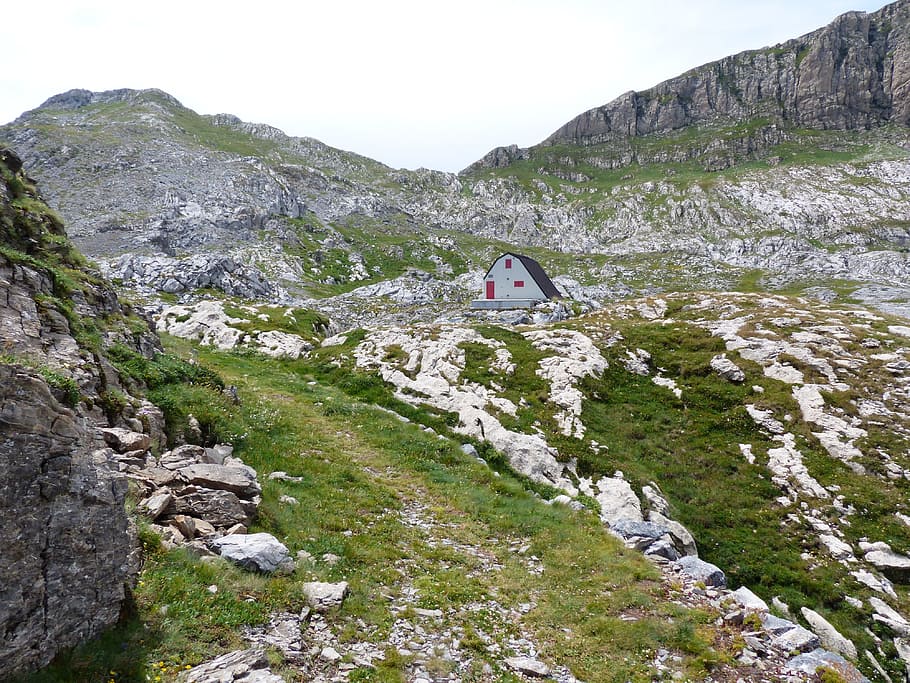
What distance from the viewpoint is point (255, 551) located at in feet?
32.2

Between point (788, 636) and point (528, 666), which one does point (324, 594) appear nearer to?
point (528, 666)

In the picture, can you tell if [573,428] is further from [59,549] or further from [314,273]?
[314,273]

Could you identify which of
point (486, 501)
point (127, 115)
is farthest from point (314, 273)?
point (127, 115)

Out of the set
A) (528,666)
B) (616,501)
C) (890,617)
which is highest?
(528,666)

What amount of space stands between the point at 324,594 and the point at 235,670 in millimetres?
2676

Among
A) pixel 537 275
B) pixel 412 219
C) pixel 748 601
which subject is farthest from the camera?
pixel 412 219

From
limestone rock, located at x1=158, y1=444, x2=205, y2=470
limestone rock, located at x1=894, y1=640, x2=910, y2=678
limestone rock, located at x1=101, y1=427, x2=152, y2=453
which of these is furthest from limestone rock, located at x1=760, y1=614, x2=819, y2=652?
limestone rock, located at x1=101, y1=427, x2=152, y2=453

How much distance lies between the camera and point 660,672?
9133 mm

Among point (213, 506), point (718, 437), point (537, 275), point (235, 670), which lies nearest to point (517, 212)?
point (537, 275)

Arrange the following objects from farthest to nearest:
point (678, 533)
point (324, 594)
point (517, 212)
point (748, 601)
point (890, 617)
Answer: point (517, 212)
point (678, 533)
point (890, 617)
point (748, 601)
point (324, 594)

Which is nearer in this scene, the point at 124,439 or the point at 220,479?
the point at 124,439

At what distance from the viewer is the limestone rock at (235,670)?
676 centimetres

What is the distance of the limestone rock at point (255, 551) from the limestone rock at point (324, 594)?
0.80 meters

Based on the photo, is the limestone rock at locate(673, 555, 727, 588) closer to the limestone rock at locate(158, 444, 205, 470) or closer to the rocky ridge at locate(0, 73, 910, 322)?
the limestone rock at locate(158, 444, 205, 470)
